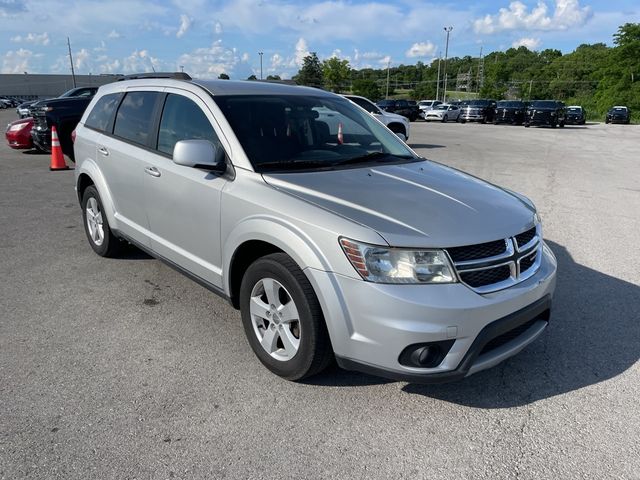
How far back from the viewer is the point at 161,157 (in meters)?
4.03

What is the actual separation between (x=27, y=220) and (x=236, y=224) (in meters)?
5.10

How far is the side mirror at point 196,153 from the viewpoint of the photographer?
3297 millimetres

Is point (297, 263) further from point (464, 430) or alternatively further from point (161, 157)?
point (161, 157)

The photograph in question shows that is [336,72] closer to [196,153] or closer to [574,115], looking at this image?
[574,115]

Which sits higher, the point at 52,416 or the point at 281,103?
the point at 281,103

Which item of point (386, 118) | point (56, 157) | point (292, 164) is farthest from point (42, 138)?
point (292, 164)

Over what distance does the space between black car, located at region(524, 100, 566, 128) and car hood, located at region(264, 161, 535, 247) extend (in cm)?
3428

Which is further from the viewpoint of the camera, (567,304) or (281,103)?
(567,304)

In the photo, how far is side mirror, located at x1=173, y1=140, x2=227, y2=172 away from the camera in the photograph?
130 inches

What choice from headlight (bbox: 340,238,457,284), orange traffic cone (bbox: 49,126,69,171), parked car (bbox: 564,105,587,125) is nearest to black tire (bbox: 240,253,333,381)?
headlight (bbox: 340,238,457,284)

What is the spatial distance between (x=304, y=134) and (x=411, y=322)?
Result: 186 cm

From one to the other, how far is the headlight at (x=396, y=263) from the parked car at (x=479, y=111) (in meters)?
38.6

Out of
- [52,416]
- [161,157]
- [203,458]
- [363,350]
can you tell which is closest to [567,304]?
[363,350]

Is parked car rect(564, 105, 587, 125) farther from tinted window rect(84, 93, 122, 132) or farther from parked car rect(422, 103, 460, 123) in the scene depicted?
tinted window rect(84, 93, 122, 132)
